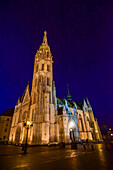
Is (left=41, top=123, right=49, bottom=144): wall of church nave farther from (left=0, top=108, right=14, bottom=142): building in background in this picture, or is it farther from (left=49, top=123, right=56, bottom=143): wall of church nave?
(left=0, top=108, right=14, bottom=142): building in background

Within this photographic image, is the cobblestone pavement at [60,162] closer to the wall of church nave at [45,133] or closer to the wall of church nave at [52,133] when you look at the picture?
the wall of church nave at [45,133]

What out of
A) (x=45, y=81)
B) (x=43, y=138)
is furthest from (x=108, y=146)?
(x=45, y=81)

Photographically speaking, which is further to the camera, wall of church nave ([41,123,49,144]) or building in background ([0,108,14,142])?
building in background ([0,108,14,142])

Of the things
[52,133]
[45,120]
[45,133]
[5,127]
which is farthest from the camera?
[5,127]

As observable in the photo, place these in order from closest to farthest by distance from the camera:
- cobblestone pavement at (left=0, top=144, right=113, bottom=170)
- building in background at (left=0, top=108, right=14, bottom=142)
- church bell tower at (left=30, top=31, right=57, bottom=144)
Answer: cobblestone pavement at (left=0, top=144, right=113, bottom=170), church bell tower at (left=30, top=31, right=57, bottom=144), building in background at (left=0, top=108, right=14, bottom=142)

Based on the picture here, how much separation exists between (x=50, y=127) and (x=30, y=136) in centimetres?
587

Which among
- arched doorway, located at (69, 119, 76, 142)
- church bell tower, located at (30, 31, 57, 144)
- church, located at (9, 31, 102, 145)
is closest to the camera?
church bell tower, located at (30, 31, 57, 144)

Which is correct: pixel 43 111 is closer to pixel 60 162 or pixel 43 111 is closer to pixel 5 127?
pixel 60 162

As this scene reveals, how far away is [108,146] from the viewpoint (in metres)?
13.4

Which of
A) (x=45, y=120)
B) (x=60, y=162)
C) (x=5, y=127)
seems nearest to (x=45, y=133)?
(x=45, y=120)

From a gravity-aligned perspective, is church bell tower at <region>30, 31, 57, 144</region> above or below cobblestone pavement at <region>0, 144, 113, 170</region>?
above

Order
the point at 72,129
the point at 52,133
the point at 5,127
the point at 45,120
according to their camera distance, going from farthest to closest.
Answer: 1. the point at 5,127
2. the point at 72,129
3. the point at 52,133
4. the point at 45,120

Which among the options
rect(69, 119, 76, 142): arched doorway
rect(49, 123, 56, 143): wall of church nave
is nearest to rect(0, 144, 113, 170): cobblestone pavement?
rect(49, 123, 56, 143): wall of church nave

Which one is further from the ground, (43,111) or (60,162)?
(43,111)
